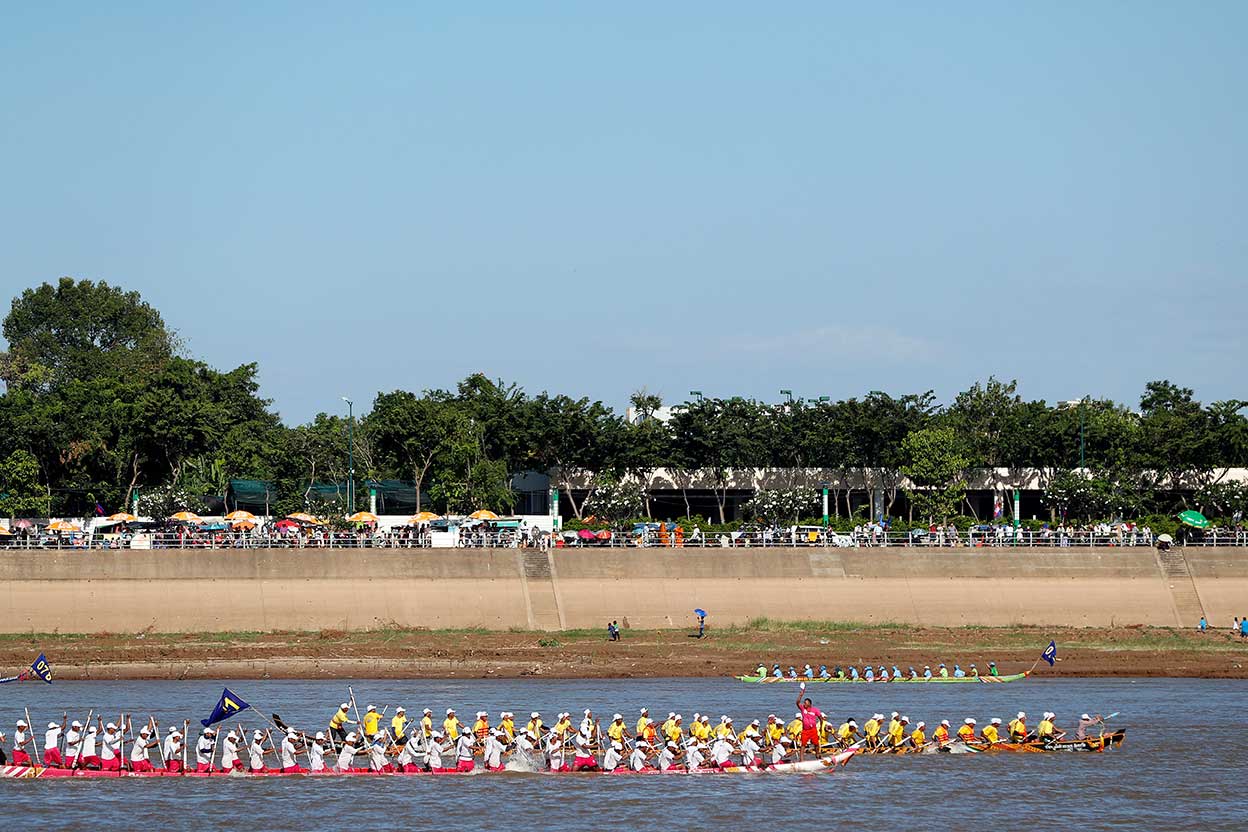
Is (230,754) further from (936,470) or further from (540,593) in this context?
(936,470)

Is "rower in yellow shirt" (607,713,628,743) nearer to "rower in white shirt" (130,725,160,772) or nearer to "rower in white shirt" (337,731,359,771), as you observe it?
"rower in white shirt" (337,731,359,771)

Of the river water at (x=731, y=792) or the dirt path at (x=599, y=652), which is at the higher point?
the dirt path at (x=599, y=652)

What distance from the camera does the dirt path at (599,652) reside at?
56875 millimetres

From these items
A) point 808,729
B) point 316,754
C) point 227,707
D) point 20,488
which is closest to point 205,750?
point 227,707

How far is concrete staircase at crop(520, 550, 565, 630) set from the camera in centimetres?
6638

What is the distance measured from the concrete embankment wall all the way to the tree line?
18015 millimetres

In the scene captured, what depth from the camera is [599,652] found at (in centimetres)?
5991

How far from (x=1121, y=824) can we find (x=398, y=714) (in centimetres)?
1802

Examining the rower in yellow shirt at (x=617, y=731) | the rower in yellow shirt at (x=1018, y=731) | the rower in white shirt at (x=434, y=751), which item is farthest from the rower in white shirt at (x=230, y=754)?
the rower in yellow shirt at (x=1018, y=731)

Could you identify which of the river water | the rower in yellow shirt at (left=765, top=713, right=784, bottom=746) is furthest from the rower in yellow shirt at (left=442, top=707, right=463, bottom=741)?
the rower in yellow shirt at (left=765, top=713, right=784, bottom=746)

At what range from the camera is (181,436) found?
9062 cm

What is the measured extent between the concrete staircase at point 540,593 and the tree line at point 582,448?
727 inches

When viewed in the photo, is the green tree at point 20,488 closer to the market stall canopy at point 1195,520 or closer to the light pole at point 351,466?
the light pole at point 351,466

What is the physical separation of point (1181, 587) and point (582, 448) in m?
35.8
